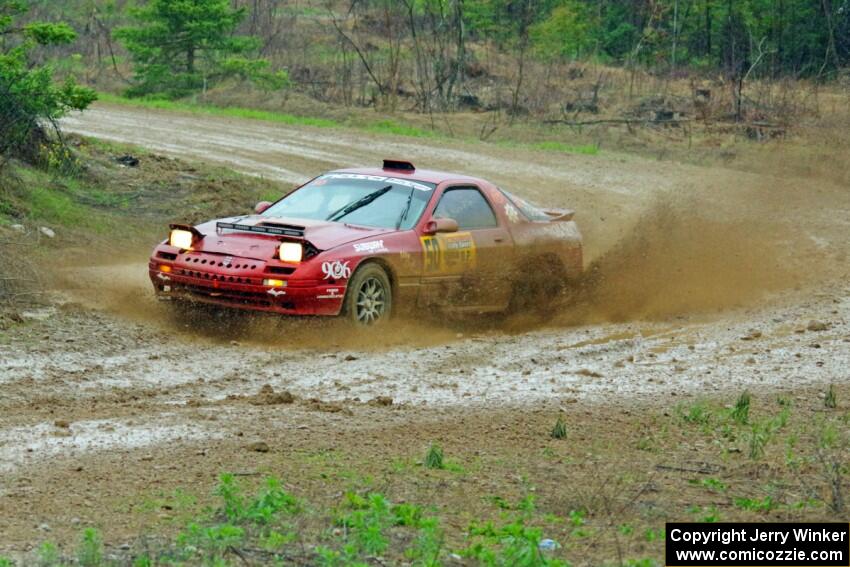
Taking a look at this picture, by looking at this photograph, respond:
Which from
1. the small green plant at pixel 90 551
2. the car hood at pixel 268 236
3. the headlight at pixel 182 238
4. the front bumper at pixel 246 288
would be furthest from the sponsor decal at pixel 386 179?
the small green plant at pixel 90 551

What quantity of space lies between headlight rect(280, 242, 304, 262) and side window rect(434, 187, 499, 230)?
5.83ft

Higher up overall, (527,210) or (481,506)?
(527,210)

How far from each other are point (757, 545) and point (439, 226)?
653 cm

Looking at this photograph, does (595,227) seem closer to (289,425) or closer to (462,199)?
(462,199)

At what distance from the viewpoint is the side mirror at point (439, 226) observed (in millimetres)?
11953

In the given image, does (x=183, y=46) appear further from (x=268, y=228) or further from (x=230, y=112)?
(x=268, y=228)

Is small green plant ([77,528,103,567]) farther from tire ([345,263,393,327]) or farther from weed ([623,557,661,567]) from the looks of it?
tire ([345,263,393,327])

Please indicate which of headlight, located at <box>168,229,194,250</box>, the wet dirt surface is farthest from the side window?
headlight, located at <box>168,229,194,250</box>

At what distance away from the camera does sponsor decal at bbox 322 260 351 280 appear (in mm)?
10898

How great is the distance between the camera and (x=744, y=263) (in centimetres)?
1551

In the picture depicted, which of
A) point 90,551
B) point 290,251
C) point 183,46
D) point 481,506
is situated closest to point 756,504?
point 481,506

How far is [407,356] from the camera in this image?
1073cm

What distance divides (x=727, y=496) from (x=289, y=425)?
2.71m

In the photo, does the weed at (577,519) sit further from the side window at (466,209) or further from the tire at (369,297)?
the side window at (466,209)
